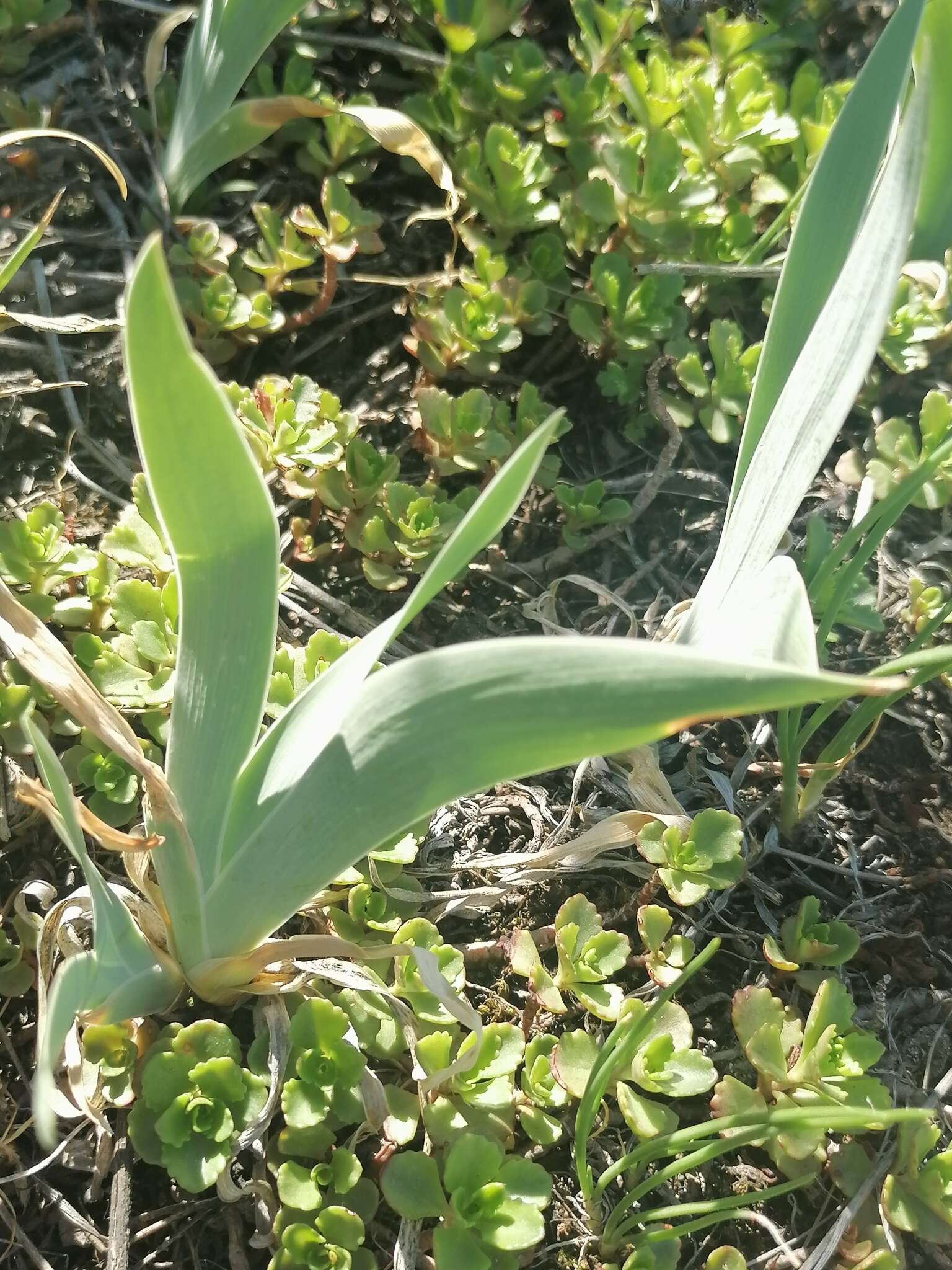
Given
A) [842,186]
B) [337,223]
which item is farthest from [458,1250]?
[337,223]

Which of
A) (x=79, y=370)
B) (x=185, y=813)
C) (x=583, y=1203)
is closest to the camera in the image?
(x=185, y=813)

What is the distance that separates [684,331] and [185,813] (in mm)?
1123

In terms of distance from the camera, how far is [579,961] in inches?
40.5

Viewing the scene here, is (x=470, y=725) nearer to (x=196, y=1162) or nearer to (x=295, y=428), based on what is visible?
(x=196, y=1162)

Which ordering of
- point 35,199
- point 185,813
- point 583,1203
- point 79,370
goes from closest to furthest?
point 185,813 → point 583,1203 → point 79,370 → point 35,199

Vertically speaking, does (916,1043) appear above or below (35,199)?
below

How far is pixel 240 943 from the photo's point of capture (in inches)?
32.5

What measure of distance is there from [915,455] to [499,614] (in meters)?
0.65

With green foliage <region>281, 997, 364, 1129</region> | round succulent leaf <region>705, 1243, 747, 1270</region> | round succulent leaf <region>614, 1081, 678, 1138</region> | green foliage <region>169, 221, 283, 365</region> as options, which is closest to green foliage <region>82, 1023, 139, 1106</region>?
green foliage <region>281, 997, 364, 1129</region>

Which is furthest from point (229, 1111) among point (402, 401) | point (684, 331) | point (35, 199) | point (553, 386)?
point (35, 199)

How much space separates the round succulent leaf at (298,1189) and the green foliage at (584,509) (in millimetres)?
852

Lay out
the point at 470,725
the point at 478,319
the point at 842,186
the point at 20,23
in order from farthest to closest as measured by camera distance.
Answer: the point at 20,23 → the point at 478,319 → the point at 842,186 → the point at 470,725

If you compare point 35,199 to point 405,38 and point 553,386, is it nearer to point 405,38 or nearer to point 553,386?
point 405,38

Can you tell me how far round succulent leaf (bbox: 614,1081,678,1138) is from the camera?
932 mm
